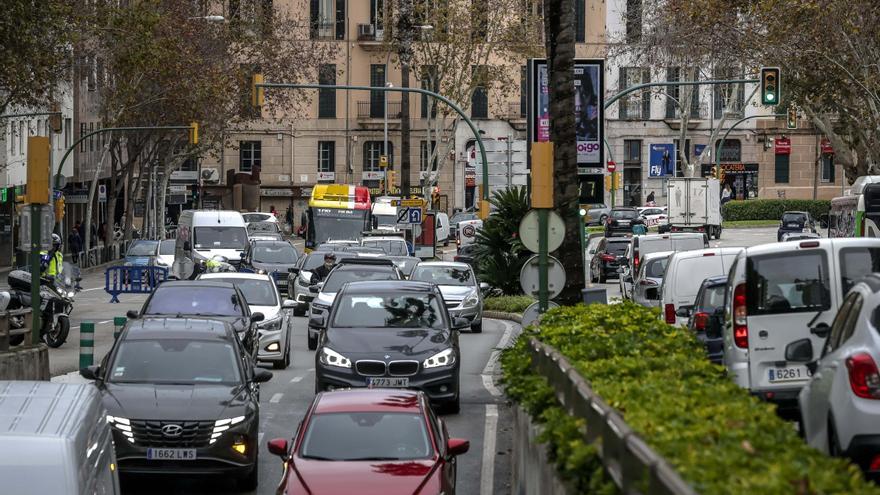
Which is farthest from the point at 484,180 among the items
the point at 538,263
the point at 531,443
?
the point at 531,443

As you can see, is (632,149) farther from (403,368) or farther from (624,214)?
(403,368)

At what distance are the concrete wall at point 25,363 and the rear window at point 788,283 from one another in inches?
379

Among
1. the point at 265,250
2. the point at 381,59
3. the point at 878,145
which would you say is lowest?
the point at 265,250

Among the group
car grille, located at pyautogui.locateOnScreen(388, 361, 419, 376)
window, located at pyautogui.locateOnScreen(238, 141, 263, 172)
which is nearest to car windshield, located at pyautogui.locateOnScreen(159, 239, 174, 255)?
car grille, located at pyautogui.locateOnScreen(388, 361, 419, 376)

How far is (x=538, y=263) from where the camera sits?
810 inches

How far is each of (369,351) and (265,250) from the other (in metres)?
29.1

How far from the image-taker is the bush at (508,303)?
37.7 m

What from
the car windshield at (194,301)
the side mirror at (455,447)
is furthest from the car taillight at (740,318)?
the car windshield at (194,301)

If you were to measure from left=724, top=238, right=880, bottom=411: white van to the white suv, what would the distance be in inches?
109

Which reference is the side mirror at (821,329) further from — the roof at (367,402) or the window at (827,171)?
the window at (827,171)

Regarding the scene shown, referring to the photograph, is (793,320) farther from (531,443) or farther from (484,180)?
(484,180)

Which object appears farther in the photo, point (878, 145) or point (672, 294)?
point (878, 145)

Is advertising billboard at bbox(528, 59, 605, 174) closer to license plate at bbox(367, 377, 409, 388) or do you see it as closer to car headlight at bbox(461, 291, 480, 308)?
car headlight at bbox(461, 291, 480, 308)

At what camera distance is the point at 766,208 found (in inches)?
3435
